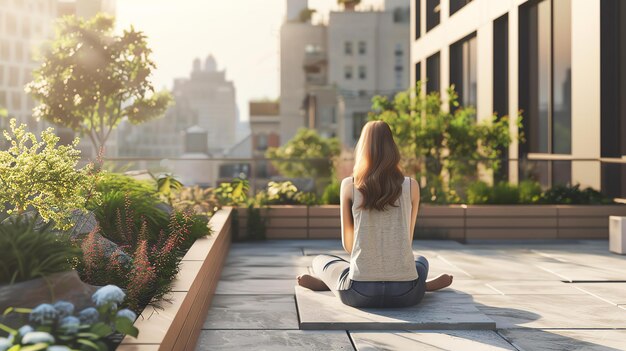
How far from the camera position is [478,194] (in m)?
14.2

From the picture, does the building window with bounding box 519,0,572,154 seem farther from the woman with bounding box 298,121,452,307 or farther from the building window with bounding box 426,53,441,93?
the woman with bounding box 298,121,452,307

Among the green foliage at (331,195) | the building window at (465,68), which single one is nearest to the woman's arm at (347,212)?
the green foliage at (331,195)

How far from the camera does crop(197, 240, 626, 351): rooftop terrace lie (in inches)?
235

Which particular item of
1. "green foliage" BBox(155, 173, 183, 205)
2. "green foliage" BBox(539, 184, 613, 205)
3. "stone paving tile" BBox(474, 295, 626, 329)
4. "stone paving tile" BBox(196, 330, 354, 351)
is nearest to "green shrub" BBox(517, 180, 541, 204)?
"green foliage" BBox(539, 184, 613, 205)

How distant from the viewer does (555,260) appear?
10688 millimetres

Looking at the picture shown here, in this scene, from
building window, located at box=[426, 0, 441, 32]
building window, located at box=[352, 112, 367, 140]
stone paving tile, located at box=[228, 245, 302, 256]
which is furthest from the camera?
building window, located at box=[352, 112, 367, 140]

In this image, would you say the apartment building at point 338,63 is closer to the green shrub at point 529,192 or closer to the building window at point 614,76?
the green shrub at point 529,192

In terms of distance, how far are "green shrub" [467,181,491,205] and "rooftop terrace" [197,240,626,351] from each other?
11.4ft

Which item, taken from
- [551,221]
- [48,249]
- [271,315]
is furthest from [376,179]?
[551,221]

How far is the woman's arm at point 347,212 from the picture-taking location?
679 centimetres

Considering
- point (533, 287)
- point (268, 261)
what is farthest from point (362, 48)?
point (533, 287)

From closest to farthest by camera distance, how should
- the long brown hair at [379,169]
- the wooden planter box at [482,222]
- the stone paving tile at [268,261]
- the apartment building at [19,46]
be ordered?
the long brown hair at [379,169] → the stone paving tile at [268,261] → the wooden planter box at [482,222] → the apartment building at [19,46]

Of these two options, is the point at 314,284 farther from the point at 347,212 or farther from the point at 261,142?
the point at 261,142

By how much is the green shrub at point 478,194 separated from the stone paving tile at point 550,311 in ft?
20.6
